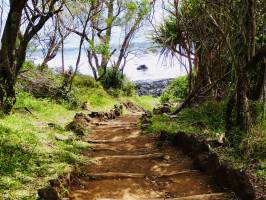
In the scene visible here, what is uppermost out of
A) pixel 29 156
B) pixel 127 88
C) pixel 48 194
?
pixel 127 88

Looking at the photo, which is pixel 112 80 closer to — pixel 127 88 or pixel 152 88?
pixel 127 88

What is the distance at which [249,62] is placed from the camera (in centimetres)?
710

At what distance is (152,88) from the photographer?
33062 mm

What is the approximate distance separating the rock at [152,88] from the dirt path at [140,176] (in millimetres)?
21818

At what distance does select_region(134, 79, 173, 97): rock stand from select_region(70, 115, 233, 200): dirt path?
2182 centimetres

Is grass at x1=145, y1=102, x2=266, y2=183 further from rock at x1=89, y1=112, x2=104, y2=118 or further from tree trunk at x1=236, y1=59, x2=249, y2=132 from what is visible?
rock at x1=89, y1=112, x2=104, y2=118

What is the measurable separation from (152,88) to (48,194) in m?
28.1

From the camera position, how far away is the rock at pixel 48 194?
201 inches

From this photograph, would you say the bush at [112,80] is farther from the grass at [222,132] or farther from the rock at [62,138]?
the rock at [62,138]

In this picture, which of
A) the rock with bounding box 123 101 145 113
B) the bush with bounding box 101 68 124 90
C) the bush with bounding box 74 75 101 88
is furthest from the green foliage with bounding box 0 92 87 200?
the bush with bounding box 101 68 124 90

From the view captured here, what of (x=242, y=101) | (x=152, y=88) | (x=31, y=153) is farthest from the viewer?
(x=152, y=88)

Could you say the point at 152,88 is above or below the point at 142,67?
below

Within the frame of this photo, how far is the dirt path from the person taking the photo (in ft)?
19.7

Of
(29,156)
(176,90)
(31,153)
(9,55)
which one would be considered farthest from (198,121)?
(176,90)
